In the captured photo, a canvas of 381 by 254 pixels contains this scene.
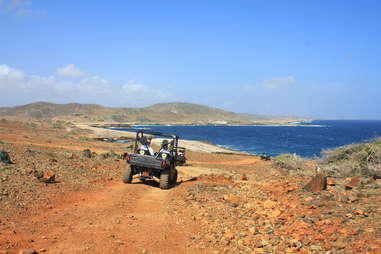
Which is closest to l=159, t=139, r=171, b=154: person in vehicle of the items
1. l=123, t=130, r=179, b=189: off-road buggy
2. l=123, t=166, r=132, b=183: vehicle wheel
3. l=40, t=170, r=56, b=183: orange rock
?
l=123, t=130, r=179, b=189: off-road buggy

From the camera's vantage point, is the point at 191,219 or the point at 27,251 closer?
the point at 27,251

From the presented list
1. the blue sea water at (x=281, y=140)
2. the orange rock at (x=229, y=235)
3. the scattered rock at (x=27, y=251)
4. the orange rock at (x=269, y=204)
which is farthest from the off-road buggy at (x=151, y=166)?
the blue sea water at (x=281, y=140)

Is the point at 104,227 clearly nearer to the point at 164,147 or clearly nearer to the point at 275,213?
the point at 275,213

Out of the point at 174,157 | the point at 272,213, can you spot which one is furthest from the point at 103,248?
the point at 174,157

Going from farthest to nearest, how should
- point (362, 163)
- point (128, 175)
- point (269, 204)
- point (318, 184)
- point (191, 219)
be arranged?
point (128, 175), point (362, 163), point (191, 219), point (318, 184), point (269, 204)

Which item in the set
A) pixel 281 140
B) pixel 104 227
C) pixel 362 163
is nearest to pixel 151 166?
pixel 104 227

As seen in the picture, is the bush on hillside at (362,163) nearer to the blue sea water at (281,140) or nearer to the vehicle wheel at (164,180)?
the blue sea water at (281,140)

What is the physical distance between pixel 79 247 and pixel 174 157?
813cm

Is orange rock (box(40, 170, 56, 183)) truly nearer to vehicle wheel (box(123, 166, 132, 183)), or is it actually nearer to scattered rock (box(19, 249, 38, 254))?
vehicle wheel (box(123, 166, 132, 183))

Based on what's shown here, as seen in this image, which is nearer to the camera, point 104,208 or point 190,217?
point 190,217

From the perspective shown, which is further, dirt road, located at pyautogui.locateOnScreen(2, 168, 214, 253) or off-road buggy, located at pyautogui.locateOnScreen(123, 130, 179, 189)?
off-road buggy, located at pyautogui.locateOnScreen(123, 130, 179, 189)

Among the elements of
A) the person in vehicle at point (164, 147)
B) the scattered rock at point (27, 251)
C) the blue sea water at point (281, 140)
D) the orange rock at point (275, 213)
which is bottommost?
the blue sea water at point (281, 140)

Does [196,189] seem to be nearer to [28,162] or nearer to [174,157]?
[174,157]

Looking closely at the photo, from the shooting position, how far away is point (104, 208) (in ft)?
28.7
